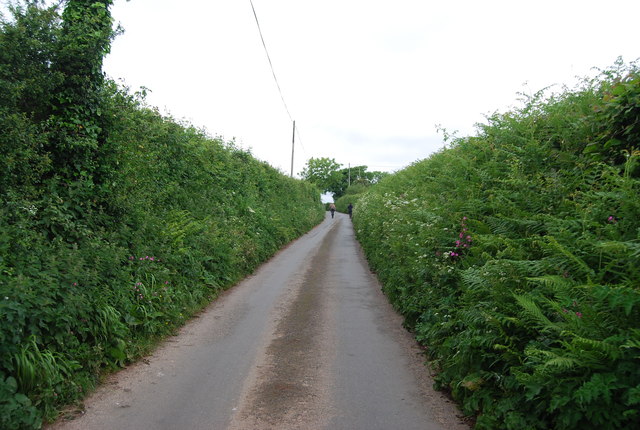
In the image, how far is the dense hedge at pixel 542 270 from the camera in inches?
116

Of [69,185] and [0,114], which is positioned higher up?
[0,114]

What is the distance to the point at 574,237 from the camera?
415 cm

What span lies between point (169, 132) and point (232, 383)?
8.17m

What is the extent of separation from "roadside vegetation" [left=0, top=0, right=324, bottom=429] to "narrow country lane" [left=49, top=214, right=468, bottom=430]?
18.5 inches

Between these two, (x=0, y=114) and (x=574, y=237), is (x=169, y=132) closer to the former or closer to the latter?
(x=0, y=114)

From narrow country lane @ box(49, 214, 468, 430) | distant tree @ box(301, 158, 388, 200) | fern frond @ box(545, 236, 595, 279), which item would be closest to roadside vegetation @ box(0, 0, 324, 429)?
narrow country lane @ box(49, 214, 468, 430)

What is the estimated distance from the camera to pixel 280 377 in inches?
201

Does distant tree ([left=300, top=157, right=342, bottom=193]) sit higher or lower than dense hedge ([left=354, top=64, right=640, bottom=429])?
higher

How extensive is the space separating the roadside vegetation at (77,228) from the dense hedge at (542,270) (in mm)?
4079

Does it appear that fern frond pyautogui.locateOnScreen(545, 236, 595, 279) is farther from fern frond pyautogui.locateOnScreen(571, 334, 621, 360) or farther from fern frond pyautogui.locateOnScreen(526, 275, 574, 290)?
fern frond pyautogui.locateOnScreen(571, 334, 621, 360)

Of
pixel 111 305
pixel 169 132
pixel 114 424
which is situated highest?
pixel 169 132

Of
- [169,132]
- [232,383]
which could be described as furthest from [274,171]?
[232,383]

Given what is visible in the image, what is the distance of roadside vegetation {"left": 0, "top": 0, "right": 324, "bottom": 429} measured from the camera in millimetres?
4078

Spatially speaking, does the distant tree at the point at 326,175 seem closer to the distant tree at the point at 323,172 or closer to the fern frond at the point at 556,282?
the distant tree at the point at 323,172
